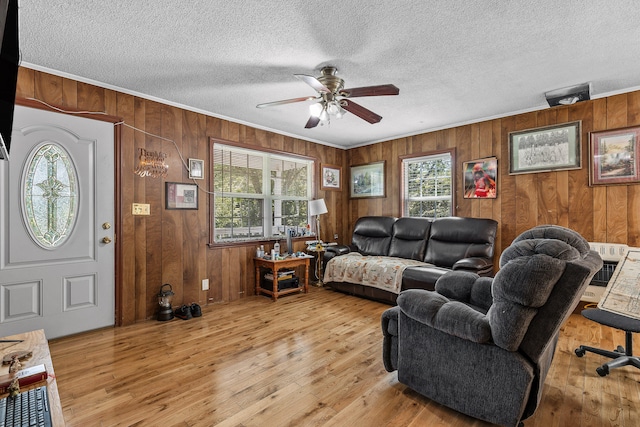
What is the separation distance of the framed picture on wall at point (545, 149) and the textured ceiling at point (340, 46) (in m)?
0.40

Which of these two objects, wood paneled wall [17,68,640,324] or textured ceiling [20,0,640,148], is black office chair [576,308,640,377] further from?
textured ceiling [20,0,640,148]

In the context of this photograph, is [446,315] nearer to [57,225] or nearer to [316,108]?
[316,108]

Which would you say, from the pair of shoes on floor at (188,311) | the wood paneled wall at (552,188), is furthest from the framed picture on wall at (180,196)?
the wood paneled wall at (552,188)

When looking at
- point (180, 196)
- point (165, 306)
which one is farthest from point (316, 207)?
point (165, 306)

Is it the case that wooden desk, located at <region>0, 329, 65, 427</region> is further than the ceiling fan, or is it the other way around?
the ceiling fan

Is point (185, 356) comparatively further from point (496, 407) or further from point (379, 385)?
point (496, 407)

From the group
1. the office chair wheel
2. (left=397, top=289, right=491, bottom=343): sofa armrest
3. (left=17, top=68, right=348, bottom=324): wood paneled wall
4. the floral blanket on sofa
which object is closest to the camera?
(left=397, top=289, right=491, bottom=343): sofa armrest

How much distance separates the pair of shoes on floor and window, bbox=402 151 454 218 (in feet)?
11.4

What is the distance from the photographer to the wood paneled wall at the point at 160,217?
306 centimetres

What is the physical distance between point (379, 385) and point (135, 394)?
164 centimetres

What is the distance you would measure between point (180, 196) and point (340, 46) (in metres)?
2.52

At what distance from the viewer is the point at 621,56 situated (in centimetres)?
256

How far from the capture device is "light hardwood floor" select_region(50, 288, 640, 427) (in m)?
1.79

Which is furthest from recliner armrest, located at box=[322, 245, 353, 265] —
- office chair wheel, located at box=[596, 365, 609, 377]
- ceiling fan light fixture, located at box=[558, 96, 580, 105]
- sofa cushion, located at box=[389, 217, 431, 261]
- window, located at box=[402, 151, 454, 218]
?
ceiling fan light fixture, located at box=[558, 96, 580, 105]
